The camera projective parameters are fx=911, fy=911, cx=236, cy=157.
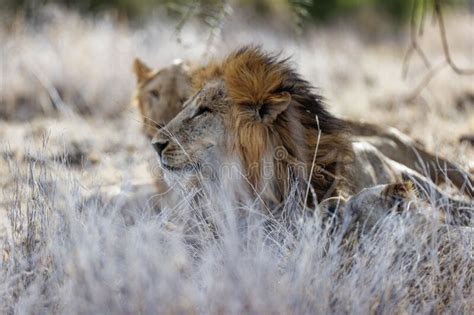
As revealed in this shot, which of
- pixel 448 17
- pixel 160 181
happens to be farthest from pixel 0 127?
pixel 448 17

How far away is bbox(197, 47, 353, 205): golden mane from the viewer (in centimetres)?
461

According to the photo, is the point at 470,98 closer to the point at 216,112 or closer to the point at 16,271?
the point at 216,112

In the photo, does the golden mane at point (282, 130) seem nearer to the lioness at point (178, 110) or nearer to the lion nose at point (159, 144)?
the lion nose at point (159, 144)

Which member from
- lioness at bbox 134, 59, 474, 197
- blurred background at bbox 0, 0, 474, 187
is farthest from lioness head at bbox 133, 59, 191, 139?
blurred background at bbox 0, 0, 474, 187

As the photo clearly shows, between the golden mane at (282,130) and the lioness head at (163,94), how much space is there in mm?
1694

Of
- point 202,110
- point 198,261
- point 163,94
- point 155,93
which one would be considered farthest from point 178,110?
point 198,261

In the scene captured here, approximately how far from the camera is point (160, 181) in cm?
596

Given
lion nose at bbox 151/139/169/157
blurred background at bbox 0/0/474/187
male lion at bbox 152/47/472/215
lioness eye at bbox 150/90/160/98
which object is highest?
male lion at bbox 152/47/472/215

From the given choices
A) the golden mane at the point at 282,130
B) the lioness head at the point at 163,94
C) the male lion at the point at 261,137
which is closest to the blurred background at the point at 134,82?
the lioness head at the point at 163,94

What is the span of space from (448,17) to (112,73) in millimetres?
10592

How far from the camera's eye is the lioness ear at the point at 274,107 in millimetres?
4551

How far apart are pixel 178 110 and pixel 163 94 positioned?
17cm

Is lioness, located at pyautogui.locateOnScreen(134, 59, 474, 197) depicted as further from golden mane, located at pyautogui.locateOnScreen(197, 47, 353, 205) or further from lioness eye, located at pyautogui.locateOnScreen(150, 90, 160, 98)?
golden mane, located at pyautogui.locateOnScreen(197, 47, 353, 205)

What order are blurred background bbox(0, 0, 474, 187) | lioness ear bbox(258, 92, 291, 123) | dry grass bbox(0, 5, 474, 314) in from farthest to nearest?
blurred background bbox(0, 0, 474, 187)
lioness ear bbox(258, 92, 291, 123)
dry grass bbox(0, 5, 474, 314)
